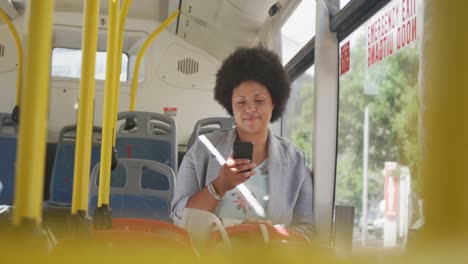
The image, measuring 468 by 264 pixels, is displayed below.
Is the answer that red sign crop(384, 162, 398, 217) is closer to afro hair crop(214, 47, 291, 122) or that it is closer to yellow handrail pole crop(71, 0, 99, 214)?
afro hair crop(214, 47, 291, 122)

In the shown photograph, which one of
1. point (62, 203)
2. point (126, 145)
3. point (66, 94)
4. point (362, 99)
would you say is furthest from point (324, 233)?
point (66, 94)

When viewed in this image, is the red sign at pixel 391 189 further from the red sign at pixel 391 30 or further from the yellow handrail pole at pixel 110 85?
the yellow handrail pole at pixel 110 85

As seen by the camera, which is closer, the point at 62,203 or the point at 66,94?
the point at 62,203

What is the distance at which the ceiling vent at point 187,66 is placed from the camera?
225 inches

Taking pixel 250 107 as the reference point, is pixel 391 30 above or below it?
above

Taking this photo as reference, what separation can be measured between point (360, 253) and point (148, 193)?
247cm

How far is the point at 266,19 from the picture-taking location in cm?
405

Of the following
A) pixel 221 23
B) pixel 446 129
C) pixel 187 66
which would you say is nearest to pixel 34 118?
pixel 446 129

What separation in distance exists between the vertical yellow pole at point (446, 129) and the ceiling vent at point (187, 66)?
5.41 metres

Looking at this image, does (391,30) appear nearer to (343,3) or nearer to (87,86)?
(343,3)

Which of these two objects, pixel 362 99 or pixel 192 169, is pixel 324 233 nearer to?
pixel 362 99

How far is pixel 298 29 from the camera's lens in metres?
3.37

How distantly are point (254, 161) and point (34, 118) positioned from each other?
5.61 ft

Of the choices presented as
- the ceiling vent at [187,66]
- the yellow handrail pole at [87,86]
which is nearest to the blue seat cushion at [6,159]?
the ceiling vent at [187,66]
